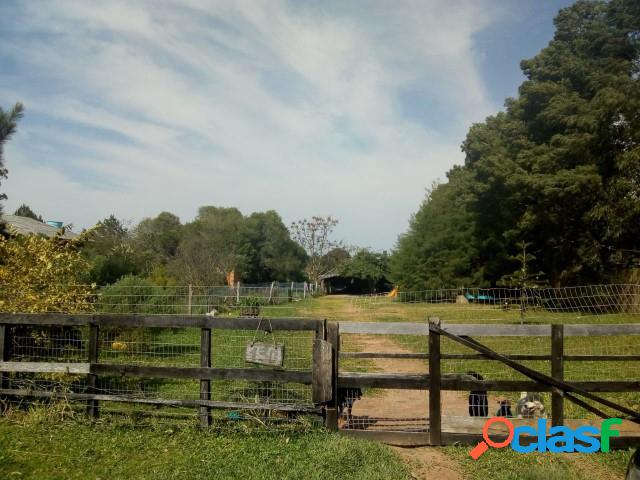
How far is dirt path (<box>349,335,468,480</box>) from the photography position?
4297 mm

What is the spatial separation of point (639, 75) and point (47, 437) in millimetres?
27097

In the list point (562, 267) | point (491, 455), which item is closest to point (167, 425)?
point (491, 455)

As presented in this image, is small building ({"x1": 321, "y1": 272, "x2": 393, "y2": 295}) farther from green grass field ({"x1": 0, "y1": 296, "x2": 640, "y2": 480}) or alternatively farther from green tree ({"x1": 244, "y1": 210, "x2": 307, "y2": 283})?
green grass field ({"x1": 0, "y1": 296, "x2": 640, "y2": 480})

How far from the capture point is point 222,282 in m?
29.3

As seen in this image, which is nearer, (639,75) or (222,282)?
(639,75)

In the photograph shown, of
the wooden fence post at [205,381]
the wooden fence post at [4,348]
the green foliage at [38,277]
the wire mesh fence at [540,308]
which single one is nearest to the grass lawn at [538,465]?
the wooden fence post at [205,381]

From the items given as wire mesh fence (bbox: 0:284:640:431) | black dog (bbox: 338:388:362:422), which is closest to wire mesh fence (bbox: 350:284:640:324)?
wire mesh fence (bbox: 0:284:640:431)

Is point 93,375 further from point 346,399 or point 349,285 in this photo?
point 349,285

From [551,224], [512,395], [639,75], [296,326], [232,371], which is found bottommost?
[512,395]

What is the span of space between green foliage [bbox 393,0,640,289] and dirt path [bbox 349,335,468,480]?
15.2m

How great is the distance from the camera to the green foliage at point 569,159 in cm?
2062

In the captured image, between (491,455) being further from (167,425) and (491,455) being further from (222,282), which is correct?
(222,282)

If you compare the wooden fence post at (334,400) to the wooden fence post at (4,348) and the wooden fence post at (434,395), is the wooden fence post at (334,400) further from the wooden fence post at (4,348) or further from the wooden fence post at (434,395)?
the wooden fence post at (4,348)

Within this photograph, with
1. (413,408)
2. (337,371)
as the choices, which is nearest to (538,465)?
(337,371)
